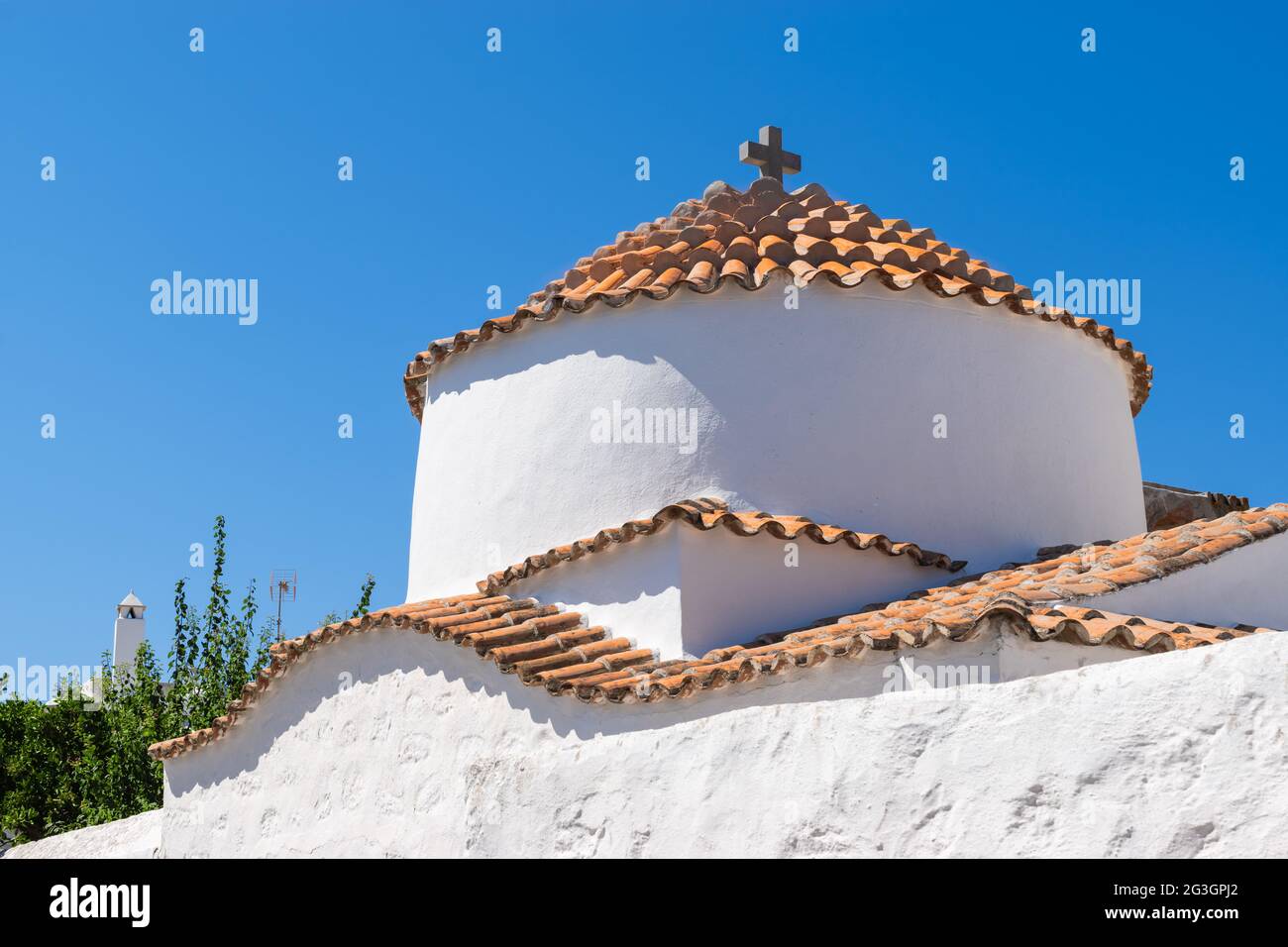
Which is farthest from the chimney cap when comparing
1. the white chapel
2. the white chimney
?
the white chapel

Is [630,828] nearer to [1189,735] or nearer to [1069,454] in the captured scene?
[1189,735]

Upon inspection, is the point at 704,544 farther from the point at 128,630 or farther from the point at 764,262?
the point at 128,630

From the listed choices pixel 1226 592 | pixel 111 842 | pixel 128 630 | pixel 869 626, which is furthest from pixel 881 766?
pixel 128 630

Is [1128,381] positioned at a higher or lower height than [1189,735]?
higher

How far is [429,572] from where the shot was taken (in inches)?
385

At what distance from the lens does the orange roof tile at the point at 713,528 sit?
7.80 m

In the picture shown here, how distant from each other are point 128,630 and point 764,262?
14.4 m

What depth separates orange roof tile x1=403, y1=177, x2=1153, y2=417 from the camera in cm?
890

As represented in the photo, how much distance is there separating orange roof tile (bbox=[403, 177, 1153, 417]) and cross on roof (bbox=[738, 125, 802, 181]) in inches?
5.1

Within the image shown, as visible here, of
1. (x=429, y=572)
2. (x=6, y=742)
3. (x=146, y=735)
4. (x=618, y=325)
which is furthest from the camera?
(x=6, y=742)

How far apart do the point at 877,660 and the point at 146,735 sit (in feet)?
37.1
